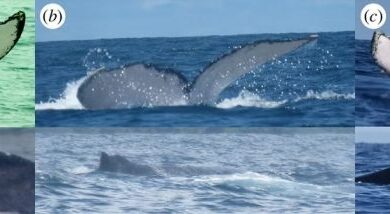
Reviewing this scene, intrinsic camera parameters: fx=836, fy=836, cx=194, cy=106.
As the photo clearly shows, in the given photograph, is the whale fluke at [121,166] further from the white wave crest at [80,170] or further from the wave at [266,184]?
the wave at [266,184]

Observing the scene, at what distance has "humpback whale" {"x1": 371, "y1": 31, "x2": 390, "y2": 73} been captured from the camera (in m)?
4.50

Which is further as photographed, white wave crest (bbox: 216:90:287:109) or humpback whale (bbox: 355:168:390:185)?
white wave crest (bbox: 216:90:287:109)

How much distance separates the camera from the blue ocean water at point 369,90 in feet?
14.8

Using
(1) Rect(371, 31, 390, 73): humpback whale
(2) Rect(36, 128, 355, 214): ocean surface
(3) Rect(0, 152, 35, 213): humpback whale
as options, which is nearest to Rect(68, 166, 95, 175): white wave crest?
(2) Rect(36, 128, 355, 214): ocean surface

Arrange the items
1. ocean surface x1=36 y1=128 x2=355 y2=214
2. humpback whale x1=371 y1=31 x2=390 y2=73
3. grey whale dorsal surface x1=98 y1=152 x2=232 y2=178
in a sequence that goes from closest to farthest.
A: humpback whale x1=371 y1=31 x2=390 y2=73 < ocean surface x1=36 y1=128 x2=355 y2=214 < grey whale dorsal surface x1=98 y1=152 x2=232 y2=178

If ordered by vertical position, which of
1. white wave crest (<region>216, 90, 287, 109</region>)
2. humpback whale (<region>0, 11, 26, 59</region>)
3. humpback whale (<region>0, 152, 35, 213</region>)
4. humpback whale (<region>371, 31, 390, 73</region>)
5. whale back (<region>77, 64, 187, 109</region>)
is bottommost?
humpback whale (<region>0, 152, 35, 213</region>)

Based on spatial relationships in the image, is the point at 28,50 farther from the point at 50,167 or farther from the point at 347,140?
the point at 347,140

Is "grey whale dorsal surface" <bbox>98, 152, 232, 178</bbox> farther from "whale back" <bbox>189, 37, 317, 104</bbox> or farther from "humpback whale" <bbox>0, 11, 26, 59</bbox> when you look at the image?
"humpback whale" <bbox>0, 11, 26, 59</bbox>

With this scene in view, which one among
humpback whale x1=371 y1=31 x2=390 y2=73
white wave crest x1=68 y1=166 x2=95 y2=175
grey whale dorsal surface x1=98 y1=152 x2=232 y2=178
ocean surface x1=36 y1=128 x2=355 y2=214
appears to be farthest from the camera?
white wave crest x1=68 y1=166 x2=95 y2=175

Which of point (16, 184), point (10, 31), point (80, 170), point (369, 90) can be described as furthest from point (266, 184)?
point (10, 31)

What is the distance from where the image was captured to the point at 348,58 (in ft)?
14.9

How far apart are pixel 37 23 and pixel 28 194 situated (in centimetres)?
102

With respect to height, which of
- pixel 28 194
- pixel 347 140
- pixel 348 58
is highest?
pixel 348 58

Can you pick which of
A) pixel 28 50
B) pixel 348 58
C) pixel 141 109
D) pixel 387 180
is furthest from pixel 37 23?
pixel 387 180
